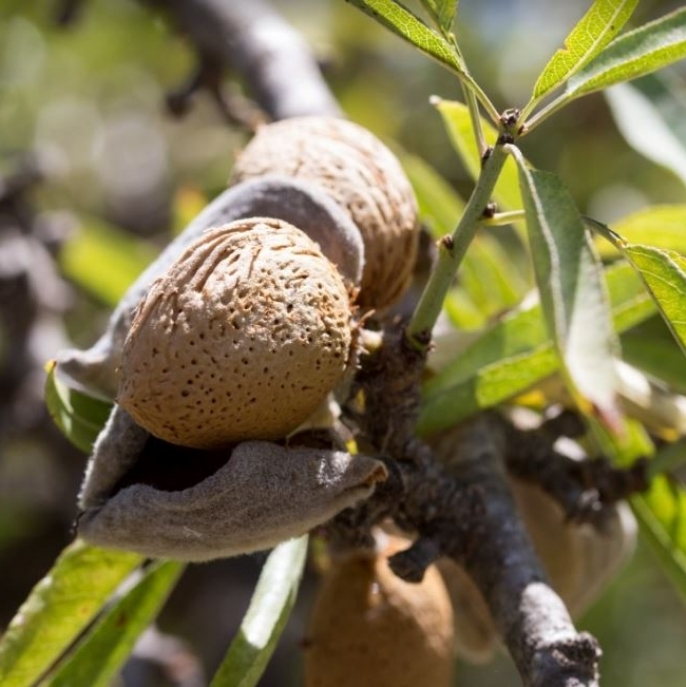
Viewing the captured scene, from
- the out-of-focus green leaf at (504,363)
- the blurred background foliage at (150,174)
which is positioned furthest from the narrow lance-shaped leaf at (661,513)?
the blurred background foliage at (150,174)

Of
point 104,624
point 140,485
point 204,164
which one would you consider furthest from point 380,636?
point 204,164

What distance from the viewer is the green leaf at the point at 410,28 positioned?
93cm

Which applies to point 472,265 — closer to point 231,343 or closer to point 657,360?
point 657,360

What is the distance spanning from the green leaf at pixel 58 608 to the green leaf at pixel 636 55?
0.67 meters

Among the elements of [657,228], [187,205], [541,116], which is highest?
[541,116]

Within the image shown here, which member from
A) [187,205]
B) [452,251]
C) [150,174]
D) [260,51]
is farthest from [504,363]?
[150,174]

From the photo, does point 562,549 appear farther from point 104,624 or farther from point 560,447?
point 104,624

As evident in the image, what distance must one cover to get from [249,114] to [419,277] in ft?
1.98

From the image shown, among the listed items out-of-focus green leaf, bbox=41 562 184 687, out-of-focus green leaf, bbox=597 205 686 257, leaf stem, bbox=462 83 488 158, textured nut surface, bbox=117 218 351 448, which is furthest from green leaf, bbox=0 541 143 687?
out-of-focus green leaf, bbox=597 205 686 257

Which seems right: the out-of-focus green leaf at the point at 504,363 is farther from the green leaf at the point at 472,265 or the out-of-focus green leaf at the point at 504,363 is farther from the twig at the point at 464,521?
the green leaf at the point at 472,265

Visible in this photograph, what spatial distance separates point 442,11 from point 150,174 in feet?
8.71

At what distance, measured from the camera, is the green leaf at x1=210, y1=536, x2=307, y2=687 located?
43.3 inches

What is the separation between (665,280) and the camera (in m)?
0.91

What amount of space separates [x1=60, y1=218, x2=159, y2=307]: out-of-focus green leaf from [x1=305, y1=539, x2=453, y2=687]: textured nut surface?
3.33 ft
